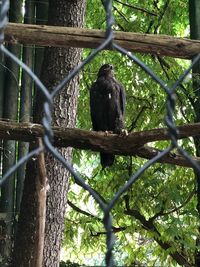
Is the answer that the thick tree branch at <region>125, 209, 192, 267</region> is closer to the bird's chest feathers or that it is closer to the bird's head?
the bird's chest feathers

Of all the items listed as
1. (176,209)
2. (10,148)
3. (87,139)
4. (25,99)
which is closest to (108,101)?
(25,99)

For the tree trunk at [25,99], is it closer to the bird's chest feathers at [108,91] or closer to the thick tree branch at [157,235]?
the bird's chest feathers at [108,91]

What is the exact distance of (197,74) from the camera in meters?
3.23

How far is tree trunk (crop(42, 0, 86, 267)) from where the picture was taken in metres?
2.77

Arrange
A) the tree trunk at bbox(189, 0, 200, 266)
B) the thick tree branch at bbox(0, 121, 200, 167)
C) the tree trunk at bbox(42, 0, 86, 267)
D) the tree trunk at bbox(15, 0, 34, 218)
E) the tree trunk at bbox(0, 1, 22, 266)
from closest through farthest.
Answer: the thick tree branch at bbox(0, 121, 200, 167)
the tree trunk at bbox(42, 0, 86, 267)
the tree trunk at bbox(189, 0, 200, 266)
the tree trunk at bbox(0, 1, 22, 266)
the tree trunk at bbox(15, 0, 34, 218)

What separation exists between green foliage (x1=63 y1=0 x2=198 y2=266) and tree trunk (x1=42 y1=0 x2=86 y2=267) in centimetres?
72

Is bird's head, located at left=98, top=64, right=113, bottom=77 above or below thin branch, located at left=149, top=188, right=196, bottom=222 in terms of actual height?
above

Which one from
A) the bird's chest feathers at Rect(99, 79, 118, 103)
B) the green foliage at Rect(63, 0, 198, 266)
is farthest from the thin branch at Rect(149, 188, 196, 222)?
the bird's chest feathers at Rect(99, 79, 118, 103)

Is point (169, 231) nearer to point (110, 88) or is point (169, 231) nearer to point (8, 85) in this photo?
point (110, 88)

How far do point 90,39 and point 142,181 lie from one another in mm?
2166

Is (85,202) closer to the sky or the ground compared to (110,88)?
closer to the ground

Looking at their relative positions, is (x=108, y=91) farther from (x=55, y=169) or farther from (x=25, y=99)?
(x=55, y=169)

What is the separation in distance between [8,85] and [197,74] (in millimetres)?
1211

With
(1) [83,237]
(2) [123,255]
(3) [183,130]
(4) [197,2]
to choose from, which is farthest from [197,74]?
(2) [123,255]
